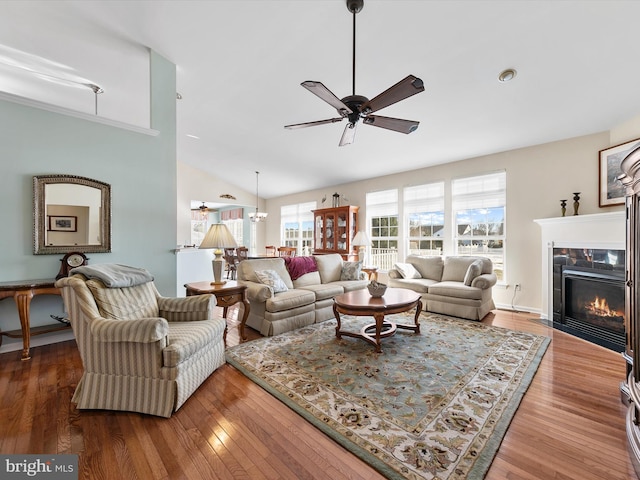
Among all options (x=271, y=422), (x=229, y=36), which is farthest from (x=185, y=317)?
(x=229, y=36)

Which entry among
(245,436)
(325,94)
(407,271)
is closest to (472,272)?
(407,271)

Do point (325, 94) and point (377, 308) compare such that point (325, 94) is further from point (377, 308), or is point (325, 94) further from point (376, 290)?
point (376, 290)

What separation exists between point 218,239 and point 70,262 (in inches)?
60.4

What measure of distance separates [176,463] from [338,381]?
1254 millimetres

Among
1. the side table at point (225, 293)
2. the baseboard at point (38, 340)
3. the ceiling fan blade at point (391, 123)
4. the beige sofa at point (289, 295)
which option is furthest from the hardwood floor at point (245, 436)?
the ceiling fan blade at point (391, 123)

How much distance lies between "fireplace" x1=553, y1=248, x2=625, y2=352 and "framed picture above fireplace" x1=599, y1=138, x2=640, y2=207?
2.43 feet

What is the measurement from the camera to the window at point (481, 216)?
475cm

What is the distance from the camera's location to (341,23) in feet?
8.56

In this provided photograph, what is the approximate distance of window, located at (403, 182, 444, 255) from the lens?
546 cm

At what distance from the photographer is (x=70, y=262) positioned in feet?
9.89

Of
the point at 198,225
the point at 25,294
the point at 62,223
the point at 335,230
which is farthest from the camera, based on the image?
the point at 198,225

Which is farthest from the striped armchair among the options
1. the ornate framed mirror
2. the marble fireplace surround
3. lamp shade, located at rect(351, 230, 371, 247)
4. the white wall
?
the white wall

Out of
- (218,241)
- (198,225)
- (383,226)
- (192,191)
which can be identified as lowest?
(218,241)

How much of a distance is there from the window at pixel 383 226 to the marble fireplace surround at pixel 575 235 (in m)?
2.59
